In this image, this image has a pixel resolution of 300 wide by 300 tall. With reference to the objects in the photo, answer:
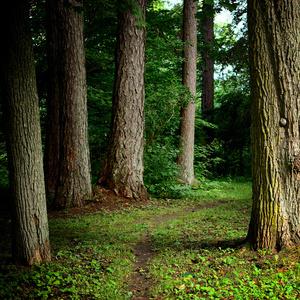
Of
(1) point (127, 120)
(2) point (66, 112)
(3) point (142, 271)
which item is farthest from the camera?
(1) point (127, 120)

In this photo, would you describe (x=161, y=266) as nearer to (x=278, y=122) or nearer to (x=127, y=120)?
(x=278, y=122)

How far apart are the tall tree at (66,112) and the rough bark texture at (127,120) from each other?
30.7 inches

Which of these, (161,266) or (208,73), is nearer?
(161,266)

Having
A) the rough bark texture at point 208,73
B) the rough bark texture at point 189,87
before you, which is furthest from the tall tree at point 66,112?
the rough bark texture at point 208,73

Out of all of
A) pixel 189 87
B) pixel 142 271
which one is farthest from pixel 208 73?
pixel 142 271

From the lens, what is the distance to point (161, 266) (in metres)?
3.73

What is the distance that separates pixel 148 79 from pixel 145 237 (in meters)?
7.92

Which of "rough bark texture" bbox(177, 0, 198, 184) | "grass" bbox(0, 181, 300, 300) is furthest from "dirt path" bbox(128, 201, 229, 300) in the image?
"rough bark texture" bbox(177, 0, 198, 184)

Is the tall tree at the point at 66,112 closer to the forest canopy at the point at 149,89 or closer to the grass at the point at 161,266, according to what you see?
the forest canopy at the point at 149,89

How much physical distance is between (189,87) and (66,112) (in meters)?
5.58

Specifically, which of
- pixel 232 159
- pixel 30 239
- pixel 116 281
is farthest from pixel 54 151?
pixel 232 159

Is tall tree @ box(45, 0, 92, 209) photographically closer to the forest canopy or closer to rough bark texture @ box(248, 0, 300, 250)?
the forest canopy

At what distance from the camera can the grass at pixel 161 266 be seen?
2.93m

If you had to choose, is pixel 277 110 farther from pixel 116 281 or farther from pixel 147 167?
pixel 147 167
